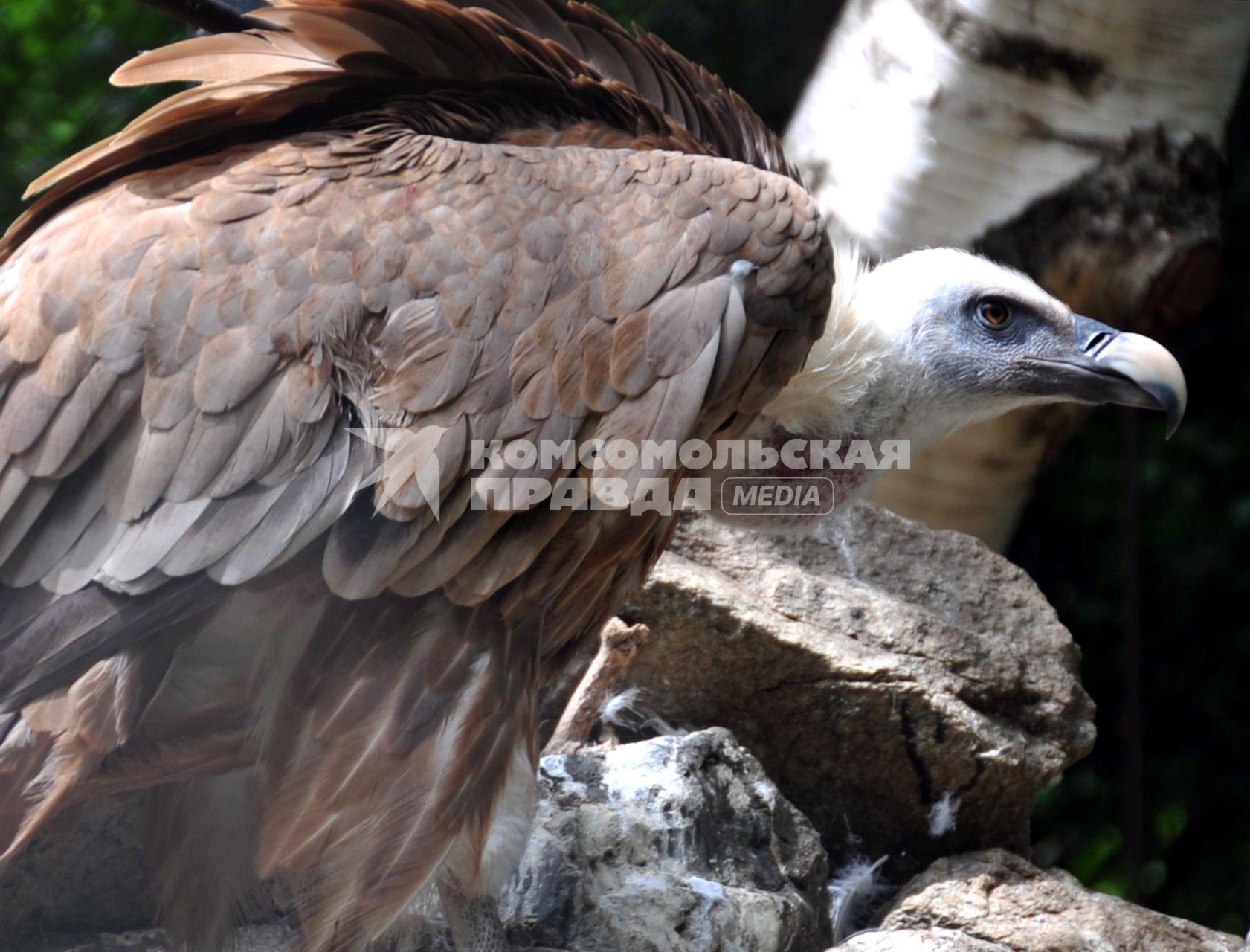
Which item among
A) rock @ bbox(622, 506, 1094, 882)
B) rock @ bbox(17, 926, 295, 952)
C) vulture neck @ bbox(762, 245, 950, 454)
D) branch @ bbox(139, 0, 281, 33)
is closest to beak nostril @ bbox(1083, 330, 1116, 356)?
vulture neck @ bbox(762, 245, 950, 454)

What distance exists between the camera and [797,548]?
370 centimetres

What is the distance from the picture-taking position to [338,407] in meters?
2.38

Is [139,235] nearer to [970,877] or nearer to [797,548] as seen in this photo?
[797,548]

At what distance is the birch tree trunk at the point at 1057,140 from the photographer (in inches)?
159

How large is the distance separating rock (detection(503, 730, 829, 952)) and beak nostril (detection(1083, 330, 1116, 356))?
1.07 meters

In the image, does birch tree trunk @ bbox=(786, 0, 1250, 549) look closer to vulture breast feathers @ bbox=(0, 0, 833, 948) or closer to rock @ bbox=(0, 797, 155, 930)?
vulture breast feathers @ bbox=(0, 0, 833, 948)

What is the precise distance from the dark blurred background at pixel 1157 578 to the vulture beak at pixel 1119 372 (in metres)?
1.70

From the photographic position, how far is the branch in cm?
247

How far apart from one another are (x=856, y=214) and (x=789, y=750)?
167 centimetres

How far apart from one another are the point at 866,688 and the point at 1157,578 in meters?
2.40
